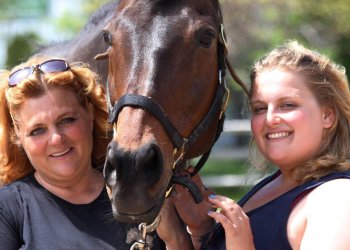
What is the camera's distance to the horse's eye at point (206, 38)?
110 inches

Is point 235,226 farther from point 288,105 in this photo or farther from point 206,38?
point 206,38

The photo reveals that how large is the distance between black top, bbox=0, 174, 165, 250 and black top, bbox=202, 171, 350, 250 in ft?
1.54

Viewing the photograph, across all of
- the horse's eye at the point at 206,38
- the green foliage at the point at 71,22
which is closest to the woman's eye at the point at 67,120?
the horse's eye at the point at 206,38

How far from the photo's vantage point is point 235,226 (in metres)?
2.44

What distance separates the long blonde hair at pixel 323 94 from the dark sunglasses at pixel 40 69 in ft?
2.81

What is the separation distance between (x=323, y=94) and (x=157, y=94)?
689 millimetres

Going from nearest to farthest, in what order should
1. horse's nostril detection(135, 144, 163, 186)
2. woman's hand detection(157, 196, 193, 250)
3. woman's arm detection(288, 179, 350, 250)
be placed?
1. woman's arm detection(288, 179, 350, 250)
2. horse's nostril detection(135, 144, 163, 186)
3. woman's hand detection(157, 196, 193, 250)

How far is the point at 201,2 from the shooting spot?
2.90 m

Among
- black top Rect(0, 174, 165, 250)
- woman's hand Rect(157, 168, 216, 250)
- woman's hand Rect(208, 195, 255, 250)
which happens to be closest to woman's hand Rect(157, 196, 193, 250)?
woman's hand Rect(157, 168, 216, 250)

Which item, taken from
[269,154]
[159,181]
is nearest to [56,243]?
[159,181]

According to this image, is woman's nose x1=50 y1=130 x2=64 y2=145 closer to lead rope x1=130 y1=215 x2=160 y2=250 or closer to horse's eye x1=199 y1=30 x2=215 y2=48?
lead rope x1=130 y1=215 x2=160 y2=250

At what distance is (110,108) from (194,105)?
36 cm

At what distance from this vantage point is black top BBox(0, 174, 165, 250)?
2.60 metres

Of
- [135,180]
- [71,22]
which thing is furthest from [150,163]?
[71,22]
